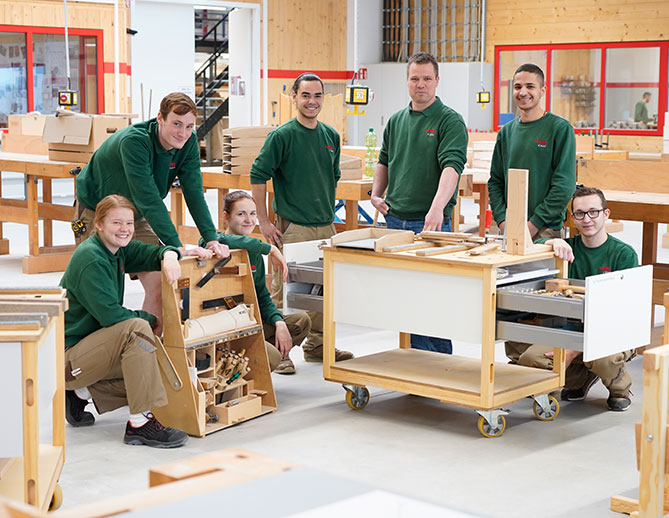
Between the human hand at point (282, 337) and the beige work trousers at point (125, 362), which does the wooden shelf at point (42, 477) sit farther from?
the human hand at point (282, 337)

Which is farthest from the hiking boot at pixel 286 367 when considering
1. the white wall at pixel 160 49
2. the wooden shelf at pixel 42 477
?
the white wall at pixel 160 49

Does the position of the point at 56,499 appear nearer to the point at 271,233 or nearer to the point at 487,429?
the point at 487,429

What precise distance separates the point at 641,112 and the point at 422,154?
435 inches

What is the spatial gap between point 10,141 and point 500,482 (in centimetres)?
742

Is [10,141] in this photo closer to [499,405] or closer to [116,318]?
[116,318]

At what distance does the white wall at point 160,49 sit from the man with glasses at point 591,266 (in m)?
11.5

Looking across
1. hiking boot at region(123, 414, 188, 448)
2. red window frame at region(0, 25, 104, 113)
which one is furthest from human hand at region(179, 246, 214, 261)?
red window frame at region(0, 25, 104, 113)

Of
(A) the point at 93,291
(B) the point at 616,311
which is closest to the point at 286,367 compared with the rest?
(A) the point at 93,291

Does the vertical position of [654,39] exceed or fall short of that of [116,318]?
it exceeds it

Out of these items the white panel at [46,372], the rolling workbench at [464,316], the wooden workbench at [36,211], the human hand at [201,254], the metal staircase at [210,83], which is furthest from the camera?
the metal staircase at [210,83]

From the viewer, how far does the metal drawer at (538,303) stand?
12.5 ft

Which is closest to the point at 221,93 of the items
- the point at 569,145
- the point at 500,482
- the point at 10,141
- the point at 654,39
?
the point at 654,39

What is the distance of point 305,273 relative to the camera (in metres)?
4.72

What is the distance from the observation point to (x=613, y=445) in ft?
13.1
